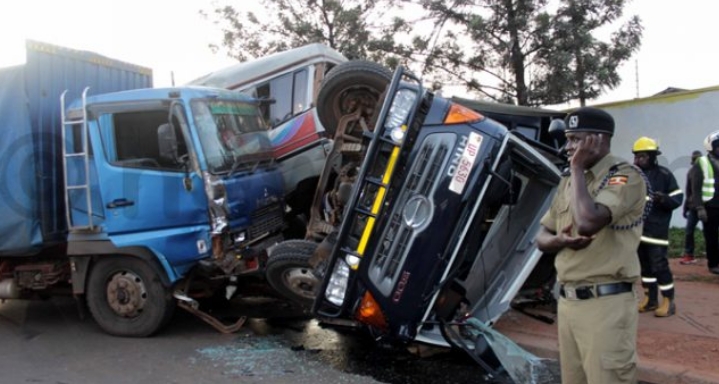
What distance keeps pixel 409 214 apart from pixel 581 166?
64.6 inches

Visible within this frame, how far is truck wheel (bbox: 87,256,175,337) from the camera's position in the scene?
5.62 m

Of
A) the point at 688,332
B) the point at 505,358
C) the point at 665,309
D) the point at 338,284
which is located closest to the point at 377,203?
the point at 338,284

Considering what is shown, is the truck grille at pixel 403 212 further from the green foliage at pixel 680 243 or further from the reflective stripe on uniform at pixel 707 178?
the green foliage at pixel 680 243

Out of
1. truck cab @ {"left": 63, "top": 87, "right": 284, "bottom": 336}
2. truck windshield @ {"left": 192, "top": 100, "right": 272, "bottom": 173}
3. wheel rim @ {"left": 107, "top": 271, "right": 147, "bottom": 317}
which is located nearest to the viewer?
truck cab @ {"left": 63, "top": 87, "right": 284, "bottom": 336}

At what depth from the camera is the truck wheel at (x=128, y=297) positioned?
5625 millimetres

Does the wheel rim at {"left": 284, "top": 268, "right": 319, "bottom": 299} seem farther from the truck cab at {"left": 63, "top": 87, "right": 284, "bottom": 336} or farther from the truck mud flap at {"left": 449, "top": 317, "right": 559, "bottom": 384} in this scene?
the truck mud flap at {"left": 449, "top": 317, "right": 559, "bottom": 384}

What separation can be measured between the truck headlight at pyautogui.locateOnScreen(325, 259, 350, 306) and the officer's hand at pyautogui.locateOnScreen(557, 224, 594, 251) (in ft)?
6.05

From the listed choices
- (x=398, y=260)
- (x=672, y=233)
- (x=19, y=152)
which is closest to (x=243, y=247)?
(x=398, y=260)

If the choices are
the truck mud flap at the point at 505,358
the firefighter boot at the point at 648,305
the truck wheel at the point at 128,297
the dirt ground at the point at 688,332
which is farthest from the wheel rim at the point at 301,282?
the firefighter boot at the point at 648,305

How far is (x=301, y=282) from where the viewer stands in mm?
5035

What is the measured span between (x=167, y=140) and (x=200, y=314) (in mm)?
1612

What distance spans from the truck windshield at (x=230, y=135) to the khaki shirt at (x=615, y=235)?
356 cm

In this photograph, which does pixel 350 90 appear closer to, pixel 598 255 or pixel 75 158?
pixel 75 158

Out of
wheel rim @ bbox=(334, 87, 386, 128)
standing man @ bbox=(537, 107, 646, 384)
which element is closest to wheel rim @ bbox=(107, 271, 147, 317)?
wheel rim @ bbox=(334, 87, 386, 128)
